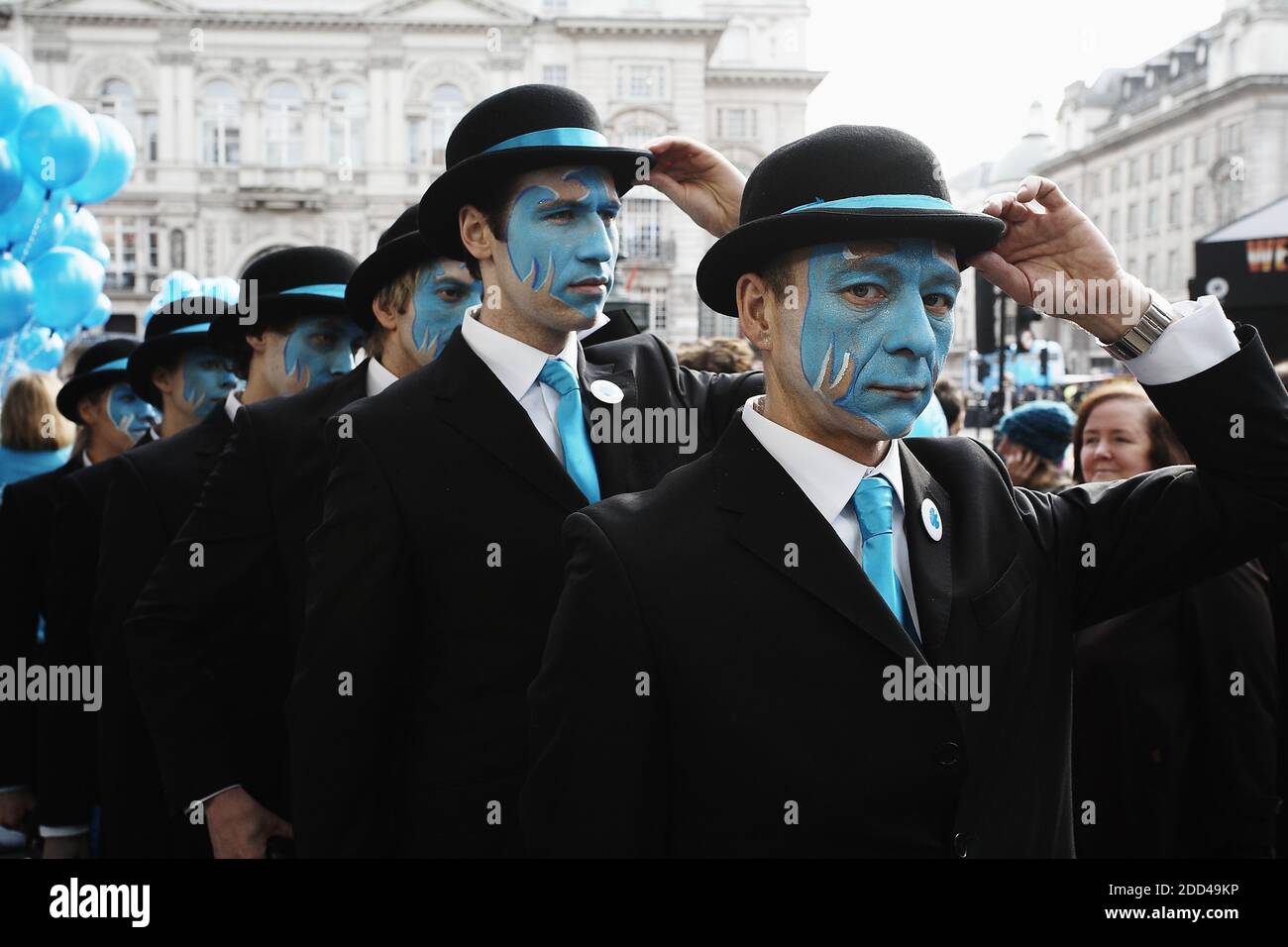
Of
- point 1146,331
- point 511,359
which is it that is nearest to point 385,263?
point 511,359

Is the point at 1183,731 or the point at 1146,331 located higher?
the point at 1146,331

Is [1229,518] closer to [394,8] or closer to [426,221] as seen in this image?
[426,221]

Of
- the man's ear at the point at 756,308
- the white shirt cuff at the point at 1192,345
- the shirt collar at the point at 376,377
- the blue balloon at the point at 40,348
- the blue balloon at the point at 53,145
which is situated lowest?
the white shirt cuff at the point at 1192,345

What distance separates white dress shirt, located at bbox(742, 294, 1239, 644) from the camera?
6.21 feet

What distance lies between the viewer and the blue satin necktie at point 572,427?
2.55 m

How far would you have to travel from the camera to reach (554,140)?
2668 millimetres

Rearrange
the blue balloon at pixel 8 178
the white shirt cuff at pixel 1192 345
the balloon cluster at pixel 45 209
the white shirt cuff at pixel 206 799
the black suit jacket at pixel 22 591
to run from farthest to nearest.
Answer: the balloon cluster at pixel 45 209
the blue balloon at pixel 8 178
the black suit jacket at pixel 22 591
the white shirt cuff at pixel 206 799
the white shirt cuff at pixel 1192 345

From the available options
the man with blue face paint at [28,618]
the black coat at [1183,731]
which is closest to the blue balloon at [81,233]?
the man with blue face paint at [28,618]

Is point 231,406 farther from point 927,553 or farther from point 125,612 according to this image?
point 927,553

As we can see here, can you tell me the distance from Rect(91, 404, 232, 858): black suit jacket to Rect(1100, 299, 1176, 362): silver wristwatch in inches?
103

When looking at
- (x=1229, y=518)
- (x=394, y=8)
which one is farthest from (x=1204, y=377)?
(x=394, y=8)

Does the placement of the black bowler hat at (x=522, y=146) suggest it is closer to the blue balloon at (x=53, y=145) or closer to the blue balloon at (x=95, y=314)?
the blue balloon at (x=53, y=145)

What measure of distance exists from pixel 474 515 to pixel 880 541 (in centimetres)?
88
